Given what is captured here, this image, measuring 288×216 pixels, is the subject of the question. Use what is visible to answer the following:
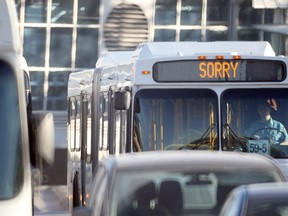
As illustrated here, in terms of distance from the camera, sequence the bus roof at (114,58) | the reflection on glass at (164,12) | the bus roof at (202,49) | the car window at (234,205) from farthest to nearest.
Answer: the reflection on glass at (164,12), the bus roof at (114,58), the bus roof at (202,49), the car window at (234,205)

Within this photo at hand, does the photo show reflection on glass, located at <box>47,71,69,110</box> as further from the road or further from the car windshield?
the car windshield

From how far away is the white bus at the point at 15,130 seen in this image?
891 centimetres

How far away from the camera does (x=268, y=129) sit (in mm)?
14859

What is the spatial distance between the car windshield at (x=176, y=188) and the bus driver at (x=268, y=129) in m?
4.94

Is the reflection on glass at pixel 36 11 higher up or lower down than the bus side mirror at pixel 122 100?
higher up

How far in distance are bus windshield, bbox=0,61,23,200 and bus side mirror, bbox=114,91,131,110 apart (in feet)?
18.7

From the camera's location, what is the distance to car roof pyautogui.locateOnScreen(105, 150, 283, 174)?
9.98 m

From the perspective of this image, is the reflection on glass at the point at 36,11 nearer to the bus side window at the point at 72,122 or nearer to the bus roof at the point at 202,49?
the bus side window at the point at 72,122

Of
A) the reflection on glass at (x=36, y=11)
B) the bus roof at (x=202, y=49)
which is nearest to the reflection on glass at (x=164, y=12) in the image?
the reflection on glass at (x=36, y=11)

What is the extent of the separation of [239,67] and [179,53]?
82cm

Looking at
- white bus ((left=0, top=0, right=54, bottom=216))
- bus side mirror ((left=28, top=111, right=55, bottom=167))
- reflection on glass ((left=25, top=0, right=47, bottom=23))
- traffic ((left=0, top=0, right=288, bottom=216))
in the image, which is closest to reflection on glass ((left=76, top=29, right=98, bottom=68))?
reflection on glass ((left=25, top=0, right=47, bottom=23))

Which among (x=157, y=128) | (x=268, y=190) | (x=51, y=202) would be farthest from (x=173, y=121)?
(x=51, y=202)

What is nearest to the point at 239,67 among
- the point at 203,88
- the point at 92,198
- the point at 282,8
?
the point at 203,88

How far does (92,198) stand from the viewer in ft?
34.4
